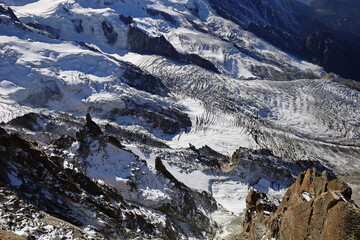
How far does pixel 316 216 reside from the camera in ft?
77.9

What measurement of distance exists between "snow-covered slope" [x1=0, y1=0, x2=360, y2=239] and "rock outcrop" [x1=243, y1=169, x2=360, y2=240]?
13382 mm

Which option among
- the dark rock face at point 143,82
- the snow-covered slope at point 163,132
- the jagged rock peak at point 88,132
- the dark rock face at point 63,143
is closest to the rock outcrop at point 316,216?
the snow-covered slope at point 163,132

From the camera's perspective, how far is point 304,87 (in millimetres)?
199250

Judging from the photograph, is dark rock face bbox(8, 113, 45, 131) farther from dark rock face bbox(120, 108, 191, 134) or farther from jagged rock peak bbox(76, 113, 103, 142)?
dark rock face bbox(120, 108, 191, 134)

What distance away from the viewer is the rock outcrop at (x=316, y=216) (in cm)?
2077

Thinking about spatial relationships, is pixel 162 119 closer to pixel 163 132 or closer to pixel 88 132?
pixel 163 132

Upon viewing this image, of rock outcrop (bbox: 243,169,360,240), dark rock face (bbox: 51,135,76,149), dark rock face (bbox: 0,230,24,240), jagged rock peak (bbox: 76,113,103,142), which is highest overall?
rock outcrop (bbox: 243,169,360,240)

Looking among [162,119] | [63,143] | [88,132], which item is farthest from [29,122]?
[162,119]

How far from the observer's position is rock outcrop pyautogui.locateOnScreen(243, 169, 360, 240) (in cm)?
2077

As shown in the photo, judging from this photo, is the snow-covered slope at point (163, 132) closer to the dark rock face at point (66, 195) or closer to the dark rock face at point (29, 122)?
the dark rock face at point (66, 195)

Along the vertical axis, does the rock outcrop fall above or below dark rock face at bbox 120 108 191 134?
above

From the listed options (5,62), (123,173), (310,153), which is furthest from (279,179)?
(5,62)

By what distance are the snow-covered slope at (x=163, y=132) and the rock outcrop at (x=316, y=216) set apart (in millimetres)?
13382

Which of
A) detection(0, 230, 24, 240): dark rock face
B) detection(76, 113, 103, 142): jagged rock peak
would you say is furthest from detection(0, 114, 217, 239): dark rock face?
detection(76, 113, 103, 142): jagged rock peak
